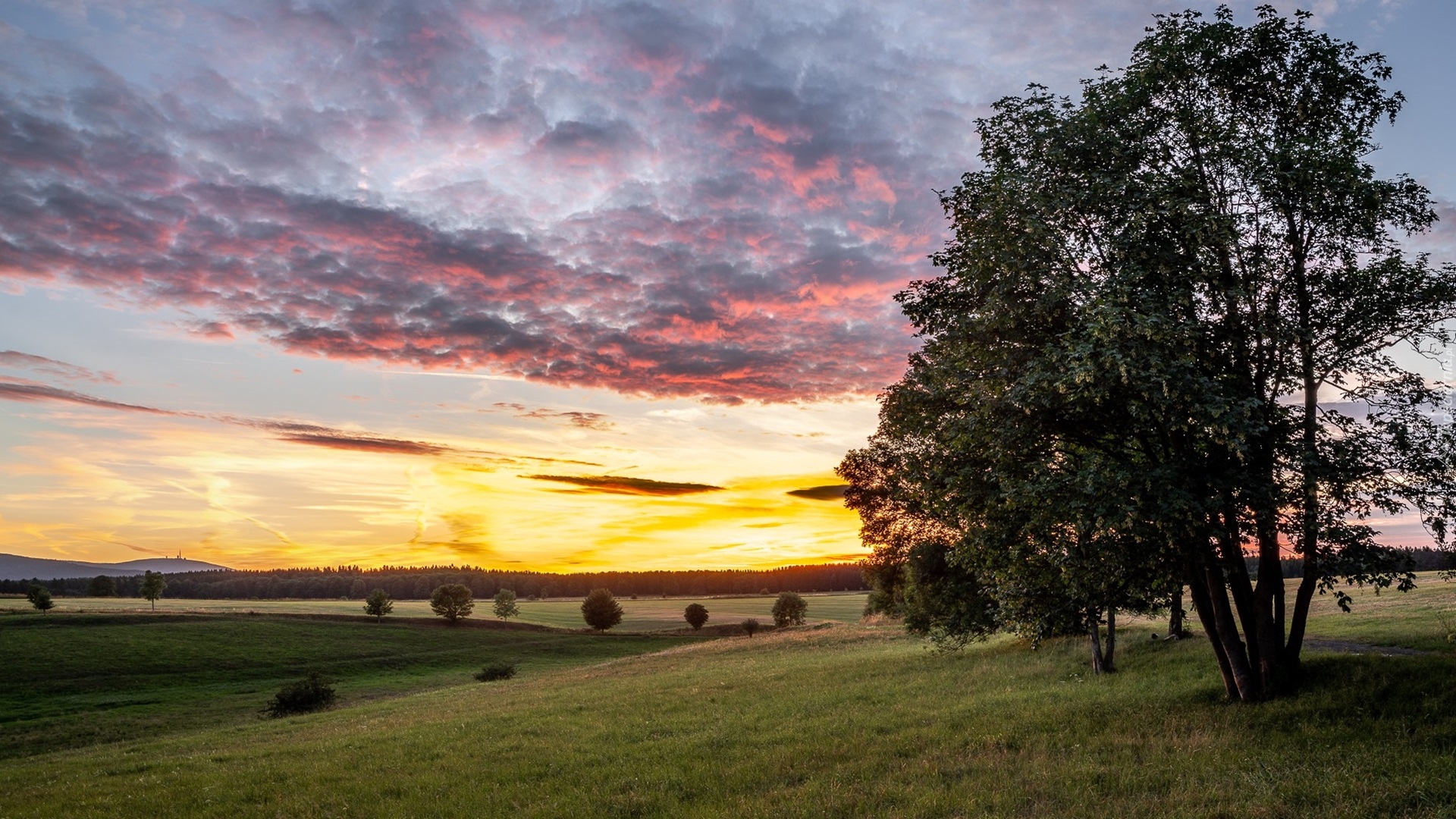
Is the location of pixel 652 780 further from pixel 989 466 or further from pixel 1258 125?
pixel 1258 125

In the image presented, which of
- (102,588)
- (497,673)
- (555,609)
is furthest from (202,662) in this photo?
(102,588)

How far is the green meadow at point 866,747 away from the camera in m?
12.0

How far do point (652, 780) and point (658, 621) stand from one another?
417ft

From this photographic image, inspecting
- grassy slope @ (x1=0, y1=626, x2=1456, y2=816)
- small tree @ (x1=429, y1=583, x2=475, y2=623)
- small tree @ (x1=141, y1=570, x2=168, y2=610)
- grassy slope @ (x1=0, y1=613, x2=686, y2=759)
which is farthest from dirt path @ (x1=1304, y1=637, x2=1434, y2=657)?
small tree @ (x1=141, y1=570, x2=168, y2=610)

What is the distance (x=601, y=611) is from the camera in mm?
110375

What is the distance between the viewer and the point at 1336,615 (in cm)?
3800

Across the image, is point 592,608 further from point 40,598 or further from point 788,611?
point 40,598

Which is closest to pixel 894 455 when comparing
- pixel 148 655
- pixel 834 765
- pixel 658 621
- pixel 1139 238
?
pixel 1139 238

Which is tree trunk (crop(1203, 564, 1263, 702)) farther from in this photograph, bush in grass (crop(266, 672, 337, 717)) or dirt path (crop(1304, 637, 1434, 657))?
bush in grass (crop(266, 672, 337, 717))

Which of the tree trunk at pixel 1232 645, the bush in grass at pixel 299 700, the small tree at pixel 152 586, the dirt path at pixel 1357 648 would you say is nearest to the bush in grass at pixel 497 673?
the bush in grass at pixel 299 700

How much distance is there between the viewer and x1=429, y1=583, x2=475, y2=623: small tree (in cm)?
10575

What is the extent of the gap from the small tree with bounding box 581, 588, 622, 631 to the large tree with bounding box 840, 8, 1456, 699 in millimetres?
97094

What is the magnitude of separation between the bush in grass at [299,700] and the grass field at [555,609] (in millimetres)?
70854

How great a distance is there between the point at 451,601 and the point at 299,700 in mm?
63982
